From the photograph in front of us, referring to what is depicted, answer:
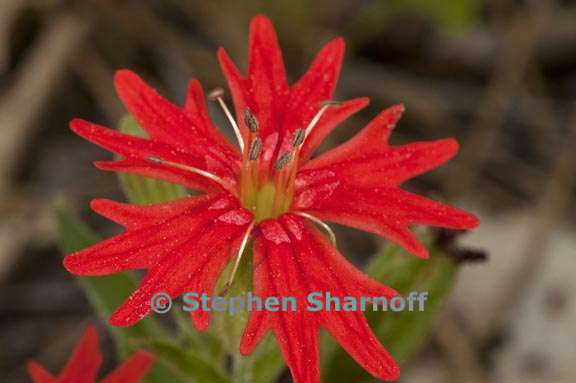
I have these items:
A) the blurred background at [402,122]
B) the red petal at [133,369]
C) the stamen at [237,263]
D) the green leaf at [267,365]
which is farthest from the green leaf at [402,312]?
the blurred background at [402,122]

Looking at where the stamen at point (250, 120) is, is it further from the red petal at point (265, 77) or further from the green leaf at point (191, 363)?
the green leaf at point (191, 363)

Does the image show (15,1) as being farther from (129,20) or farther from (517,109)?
(517,109)

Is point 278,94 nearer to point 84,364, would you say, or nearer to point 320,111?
point 320,111

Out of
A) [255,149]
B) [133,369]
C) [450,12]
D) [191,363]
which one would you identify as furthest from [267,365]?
[450,12]

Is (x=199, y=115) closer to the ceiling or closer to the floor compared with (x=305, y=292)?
closer to the ceiling

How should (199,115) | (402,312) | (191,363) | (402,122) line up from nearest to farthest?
(199,115)
(191,363)
(402,312)
(402,122)

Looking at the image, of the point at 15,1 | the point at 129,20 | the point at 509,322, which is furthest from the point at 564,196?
the point at 15,1

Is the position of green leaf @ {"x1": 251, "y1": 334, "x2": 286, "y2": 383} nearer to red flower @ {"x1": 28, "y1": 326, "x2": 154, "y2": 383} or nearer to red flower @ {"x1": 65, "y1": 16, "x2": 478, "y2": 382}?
red flower @ {"x1": 28, "y1": 326, "x2": 154, "y2": 383}
